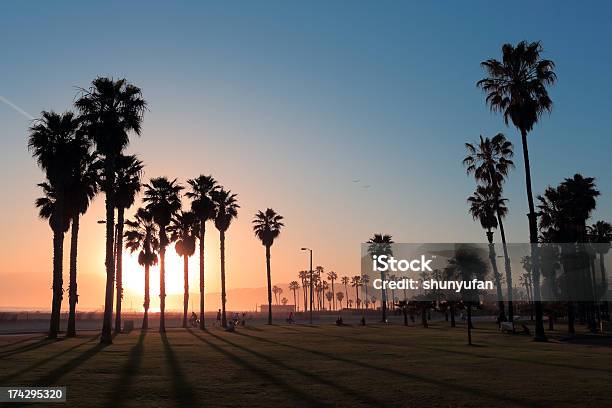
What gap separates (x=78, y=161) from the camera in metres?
42.0

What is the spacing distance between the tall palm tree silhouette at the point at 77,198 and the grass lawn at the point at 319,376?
49.0 feet

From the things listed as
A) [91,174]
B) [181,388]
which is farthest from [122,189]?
[181,388]

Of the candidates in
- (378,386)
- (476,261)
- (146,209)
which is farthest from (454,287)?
(378,386)

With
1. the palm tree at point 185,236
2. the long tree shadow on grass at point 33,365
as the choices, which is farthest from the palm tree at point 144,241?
the long tree shadow on grass at point 33,365

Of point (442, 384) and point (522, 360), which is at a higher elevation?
point (442, 384)

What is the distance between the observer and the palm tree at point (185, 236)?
63.0 metres

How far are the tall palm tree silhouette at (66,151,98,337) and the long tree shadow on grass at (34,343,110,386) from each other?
16.2 m

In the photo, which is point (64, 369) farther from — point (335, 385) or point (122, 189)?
point (122, 189)

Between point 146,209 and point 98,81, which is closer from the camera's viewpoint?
point 98,81

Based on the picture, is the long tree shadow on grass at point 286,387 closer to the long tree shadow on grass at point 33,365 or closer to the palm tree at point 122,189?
the long tree shadow on grass at point 33,365

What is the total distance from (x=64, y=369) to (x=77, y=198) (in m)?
25.0

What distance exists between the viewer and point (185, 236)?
216ft

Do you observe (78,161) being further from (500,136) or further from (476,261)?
(476,261)

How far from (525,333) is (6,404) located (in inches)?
1653
